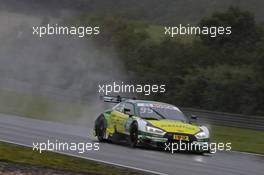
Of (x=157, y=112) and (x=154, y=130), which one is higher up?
(x=157, y=112)

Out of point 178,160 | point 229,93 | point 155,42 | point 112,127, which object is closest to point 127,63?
point 155,42

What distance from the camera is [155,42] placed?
116 ft

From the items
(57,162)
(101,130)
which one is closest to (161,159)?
(57,162)

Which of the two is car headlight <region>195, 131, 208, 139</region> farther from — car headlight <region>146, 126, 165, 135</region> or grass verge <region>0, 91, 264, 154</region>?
grass verge <region>0, 91, 264, 154</region>

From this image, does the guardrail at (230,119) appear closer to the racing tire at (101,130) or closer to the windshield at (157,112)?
the windshield at (157,112)

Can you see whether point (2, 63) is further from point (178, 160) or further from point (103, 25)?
point (178, 160)

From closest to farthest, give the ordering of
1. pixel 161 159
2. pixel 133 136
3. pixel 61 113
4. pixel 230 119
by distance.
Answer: pixel 161 159 → pixel 133 136 → pixel 230 119 → pixel 61 113

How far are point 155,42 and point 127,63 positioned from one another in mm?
2261

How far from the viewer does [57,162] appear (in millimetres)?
11844

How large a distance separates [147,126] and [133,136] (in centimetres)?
56

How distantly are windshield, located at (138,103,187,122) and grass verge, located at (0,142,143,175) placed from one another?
3.26m

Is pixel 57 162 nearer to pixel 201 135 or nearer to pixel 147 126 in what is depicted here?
pixel 147 126

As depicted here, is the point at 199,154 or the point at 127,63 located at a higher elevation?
the point at 127,63

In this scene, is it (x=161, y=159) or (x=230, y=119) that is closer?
(x=161, y=159)
